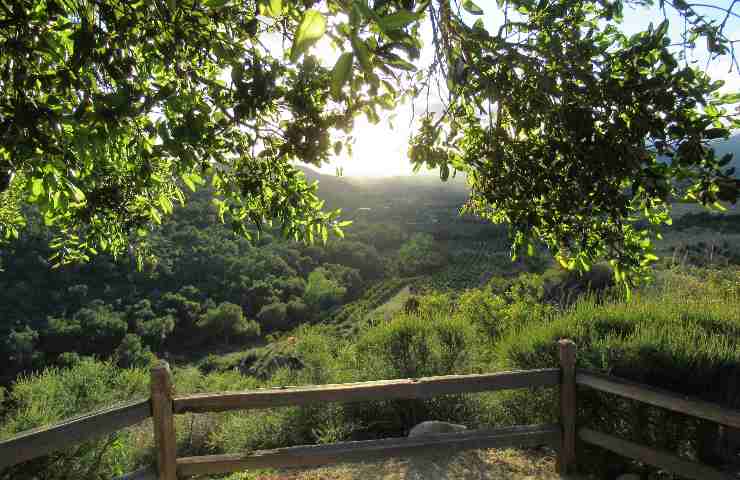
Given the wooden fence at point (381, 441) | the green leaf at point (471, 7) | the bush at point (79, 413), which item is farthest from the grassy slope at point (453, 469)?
the green leaf at point (471, 7)

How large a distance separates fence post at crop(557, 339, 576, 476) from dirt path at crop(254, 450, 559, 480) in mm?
338

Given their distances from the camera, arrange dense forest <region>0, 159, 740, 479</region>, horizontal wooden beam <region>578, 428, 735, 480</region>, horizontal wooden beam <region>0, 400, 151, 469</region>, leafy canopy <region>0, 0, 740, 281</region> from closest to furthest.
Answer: leafy canopy <region>0, 0, 740, 281</region> → horizontal wooden beam <region>0, 400, 151, 469</region> → horizontal wooden beam <region>578, 428, 735, 480</region> → dense forest <region>0, 159, 740, 479</region>

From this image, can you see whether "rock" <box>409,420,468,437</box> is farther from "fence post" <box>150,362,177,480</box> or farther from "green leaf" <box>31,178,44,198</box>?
"green leaf" <box>31,178,44,198</box>

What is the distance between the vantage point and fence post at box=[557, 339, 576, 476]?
12.8 ft

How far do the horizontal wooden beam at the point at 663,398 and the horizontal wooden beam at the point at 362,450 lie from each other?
61cm

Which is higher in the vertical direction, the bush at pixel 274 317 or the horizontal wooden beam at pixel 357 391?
the horizontal wooden beam at pixel 357 391

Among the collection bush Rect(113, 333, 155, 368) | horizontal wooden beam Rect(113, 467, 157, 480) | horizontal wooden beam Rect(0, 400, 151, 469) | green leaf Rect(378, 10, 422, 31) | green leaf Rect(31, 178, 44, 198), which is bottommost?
bush Rect(113, 333, 155, 368)

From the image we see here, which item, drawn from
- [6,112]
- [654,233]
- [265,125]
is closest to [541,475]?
[654,233]

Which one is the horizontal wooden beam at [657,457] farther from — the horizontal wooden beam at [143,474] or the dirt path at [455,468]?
the horizontal wooden beam at [143,474]

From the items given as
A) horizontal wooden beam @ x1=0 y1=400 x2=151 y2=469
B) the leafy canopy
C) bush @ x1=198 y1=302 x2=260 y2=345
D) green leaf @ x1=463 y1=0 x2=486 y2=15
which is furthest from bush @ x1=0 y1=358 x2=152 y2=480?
bush @ x1=198 y1=302 x2=260 y2=345

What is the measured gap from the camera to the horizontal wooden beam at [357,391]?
339 cm

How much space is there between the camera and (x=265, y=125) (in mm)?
2852

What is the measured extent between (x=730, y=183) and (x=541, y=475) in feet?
11.3

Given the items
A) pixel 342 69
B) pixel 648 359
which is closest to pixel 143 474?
pixel 342 69
